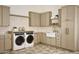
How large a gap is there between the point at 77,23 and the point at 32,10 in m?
0.79

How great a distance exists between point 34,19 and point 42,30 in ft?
0.77

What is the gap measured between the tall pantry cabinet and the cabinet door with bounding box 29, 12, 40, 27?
41 centimetres

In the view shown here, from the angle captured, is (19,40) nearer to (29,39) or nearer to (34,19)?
(29,39)

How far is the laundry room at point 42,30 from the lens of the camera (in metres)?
1.92

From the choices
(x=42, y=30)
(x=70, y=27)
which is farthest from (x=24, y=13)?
(x=70, y=27)

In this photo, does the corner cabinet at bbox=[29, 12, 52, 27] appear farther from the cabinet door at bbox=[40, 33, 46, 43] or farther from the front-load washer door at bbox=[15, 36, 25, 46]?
the front-load washer door at bbox=[15, 36, 25, 46]

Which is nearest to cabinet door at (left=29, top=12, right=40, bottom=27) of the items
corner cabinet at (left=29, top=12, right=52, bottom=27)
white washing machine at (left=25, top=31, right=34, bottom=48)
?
corner cabinet at (left=29, top=12, right=52, bottom=27)

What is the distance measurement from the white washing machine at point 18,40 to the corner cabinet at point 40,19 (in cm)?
26

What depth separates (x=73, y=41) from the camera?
6.34 ft

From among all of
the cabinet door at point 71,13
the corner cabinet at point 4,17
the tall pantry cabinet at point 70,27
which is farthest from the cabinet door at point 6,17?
the cabinet door at point 71,13

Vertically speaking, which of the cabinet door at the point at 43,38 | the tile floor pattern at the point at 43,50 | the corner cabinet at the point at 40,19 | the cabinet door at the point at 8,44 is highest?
the corner cabinet at the point at 40,19

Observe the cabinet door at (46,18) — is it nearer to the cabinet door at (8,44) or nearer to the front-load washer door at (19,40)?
the front-load washer door at (19,40)
